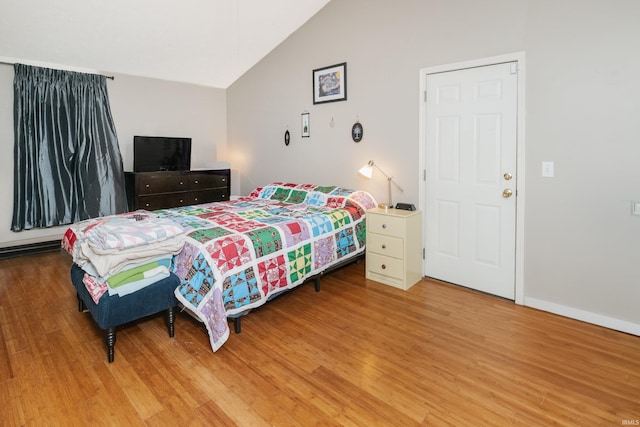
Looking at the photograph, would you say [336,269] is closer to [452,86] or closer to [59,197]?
[452,86]

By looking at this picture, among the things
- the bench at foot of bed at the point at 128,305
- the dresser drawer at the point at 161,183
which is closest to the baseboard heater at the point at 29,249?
the dresser drawer at the point at 161,183

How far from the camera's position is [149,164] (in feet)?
15.9

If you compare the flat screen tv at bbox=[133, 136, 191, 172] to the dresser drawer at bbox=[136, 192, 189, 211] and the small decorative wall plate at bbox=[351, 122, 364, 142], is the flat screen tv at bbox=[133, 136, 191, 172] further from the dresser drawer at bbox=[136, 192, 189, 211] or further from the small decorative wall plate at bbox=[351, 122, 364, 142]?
the small decorative wall plate at bbox=[351, 122, 364, 142]

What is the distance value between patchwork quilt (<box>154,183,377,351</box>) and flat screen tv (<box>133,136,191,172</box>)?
168 cm

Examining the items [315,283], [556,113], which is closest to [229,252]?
[315,283]

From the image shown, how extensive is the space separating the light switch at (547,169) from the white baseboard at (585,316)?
986 millimetres

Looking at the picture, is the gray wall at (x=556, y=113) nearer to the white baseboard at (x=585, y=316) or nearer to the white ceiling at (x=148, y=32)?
the white baseboard at (x=585, y=316)

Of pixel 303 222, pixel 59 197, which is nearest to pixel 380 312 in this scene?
pixel 303 222

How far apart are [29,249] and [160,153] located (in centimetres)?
193

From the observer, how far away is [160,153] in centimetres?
495

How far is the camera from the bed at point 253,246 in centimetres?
233

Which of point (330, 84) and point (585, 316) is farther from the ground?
point (330, 84)

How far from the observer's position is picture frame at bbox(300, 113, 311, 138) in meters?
4.56

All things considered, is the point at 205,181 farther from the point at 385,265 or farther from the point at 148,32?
the point at 385,265
